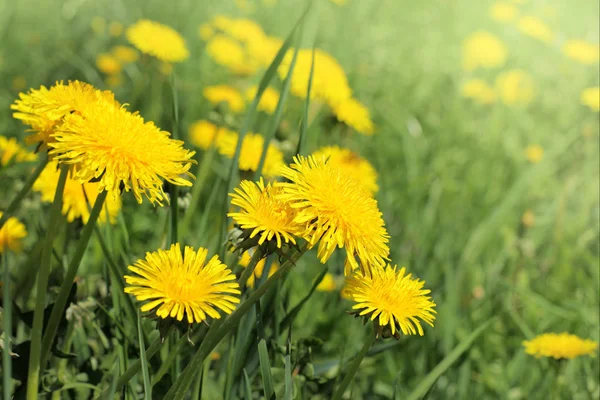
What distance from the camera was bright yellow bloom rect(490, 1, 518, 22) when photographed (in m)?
4.49

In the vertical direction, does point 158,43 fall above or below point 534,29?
below

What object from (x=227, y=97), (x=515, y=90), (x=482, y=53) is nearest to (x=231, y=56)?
(x=227, y=97)

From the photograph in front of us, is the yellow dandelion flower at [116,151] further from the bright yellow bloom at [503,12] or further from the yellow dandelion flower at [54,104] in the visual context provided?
the bright yellow bloom at [503,12]

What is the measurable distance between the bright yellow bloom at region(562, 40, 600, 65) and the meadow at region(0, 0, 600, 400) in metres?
0.04

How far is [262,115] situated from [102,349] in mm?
1607

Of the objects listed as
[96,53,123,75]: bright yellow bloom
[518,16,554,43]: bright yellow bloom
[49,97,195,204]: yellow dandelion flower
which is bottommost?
Result: [49,97,195,204]: yellow dandelion flower

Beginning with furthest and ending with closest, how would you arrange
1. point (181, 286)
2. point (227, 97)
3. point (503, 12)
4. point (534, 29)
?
1. point (503, 12)
2. point (534, 29)
3. point (227, 97)
4. point (181, 286)

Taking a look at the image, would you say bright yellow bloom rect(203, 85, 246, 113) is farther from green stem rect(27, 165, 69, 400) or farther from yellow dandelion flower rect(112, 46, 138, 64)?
green stem rect(27, 165, 69, 400)

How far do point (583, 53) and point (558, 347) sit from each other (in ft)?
8.95

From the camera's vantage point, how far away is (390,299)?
0.94 metres

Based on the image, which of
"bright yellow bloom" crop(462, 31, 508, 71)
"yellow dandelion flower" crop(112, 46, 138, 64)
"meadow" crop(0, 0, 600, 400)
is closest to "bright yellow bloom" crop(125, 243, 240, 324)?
"meadow" crop(0, 0, 600, 400)

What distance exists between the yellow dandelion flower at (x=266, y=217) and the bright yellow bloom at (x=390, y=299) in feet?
0.38

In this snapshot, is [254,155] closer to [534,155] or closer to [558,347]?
[558,347]

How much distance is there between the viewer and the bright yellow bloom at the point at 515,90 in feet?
12.0
